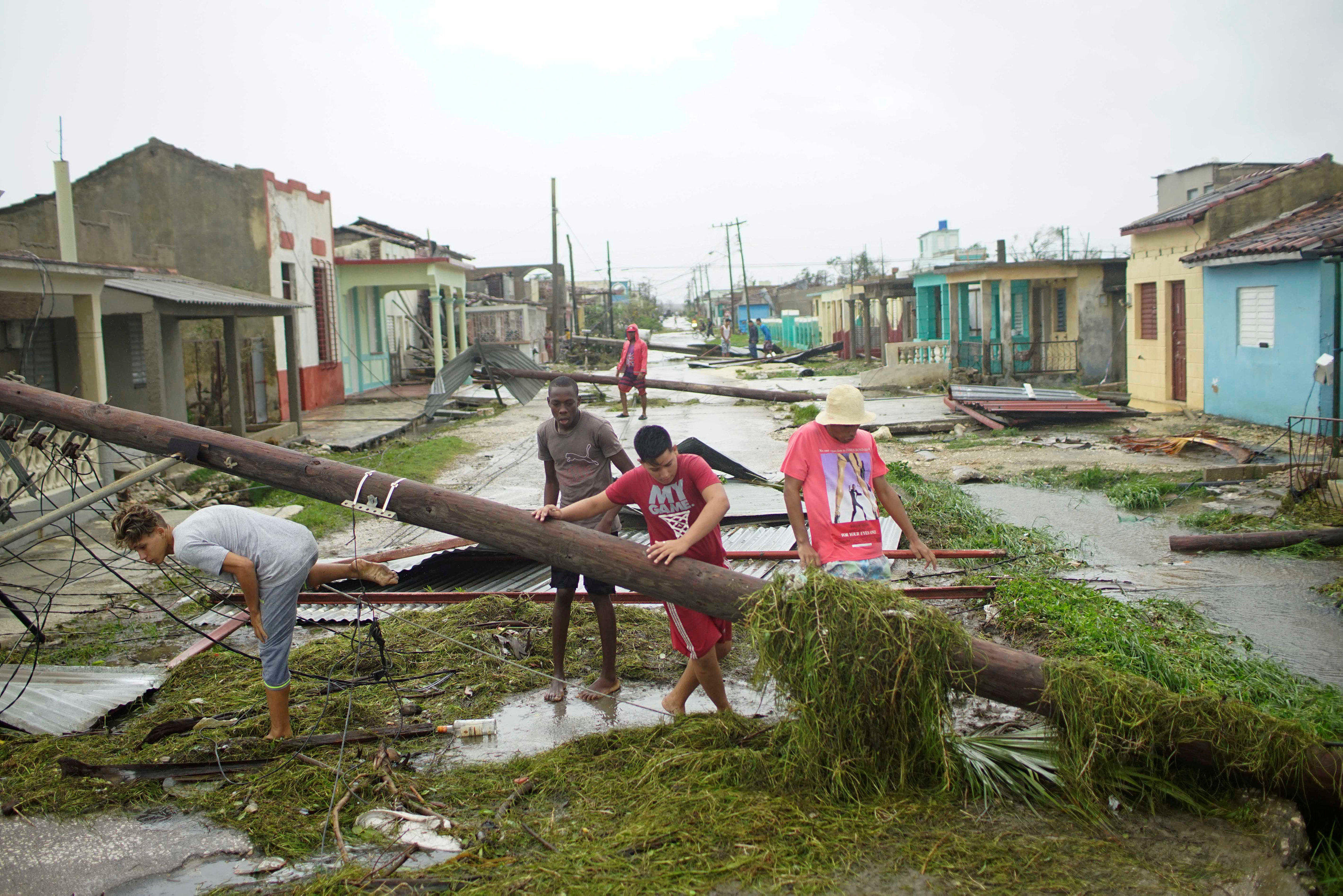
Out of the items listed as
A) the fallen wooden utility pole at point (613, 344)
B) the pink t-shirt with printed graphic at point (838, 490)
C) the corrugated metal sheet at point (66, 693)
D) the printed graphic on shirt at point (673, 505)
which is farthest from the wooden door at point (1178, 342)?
the fallen wooden utility pole at point (613, 344)

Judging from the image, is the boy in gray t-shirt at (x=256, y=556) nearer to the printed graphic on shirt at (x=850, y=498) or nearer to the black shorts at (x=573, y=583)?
the black shorts at (x=573, y=583)

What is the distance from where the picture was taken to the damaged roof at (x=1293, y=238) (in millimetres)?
13648

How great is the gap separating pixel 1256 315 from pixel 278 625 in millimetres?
16322

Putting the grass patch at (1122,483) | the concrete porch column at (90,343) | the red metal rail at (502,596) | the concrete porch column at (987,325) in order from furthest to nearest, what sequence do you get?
the concrete porch column at (987,325)
the concrete porch column at (90,343)
the grass patch at (1122,483)
the red metal rail at (502,596)

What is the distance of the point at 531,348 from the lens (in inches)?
1832

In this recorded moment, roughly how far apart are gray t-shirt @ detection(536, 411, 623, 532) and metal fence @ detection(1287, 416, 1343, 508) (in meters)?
5.92

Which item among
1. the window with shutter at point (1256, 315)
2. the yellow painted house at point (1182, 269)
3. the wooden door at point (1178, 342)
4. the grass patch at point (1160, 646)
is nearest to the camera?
the grass patch at point (1160, 646)

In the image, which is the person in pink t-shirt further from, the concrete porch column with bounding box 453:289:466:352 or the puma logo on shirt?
the concrete porch column with bounding box 453:289:466:352

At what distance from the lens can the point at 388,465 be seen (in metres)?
15.3

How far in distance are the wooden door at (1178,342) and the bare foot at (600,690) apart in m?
17.4

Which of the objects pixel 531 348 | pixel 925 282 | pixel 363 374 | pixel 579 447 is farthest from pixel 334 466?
pixel 531 348

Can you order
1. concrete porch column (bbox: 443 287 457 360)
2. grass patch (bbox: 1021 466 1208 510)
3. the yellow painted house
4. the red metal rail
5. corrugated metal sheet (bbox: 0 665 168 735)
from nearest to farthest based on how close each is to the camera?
corrugated metal sheet (bbox: 0 665 168 735), the red metal rail, grass patch (bbox: 1021 466 1208 510), the yellow painted house, concrete porch column (bbox: 443 287 457 360)

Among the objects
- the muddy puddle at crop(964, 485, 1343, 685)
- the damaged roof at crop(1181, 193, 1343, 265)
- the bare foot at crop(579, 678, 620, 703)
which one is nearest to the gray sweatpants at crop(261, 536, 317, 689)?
the bare foot at crop(579, 678, 620, 703)

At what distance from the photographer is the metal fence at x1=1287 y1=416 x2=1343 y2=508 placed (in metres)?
Result: 9.52
